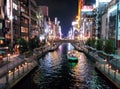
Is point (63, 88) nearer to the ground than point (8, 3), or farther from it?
nearer to the ground

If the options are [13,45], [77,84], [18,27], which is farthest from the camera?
[18,27]

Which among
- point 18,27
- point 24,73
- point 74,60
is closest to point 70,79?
point 24,73

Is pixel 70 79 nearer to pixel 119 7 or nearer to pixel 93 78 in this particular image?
pixel 93 78

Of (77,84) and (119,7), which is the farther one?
(119,7)

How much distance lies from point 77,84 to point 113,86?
7905 mm

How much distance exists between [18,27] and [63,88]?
317 ft

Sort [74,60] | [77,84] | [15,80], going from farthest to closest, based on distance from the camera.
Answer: [74,60] < [77,84] < [15,80]

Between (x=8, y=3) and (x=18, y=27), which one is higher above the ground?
(x=8, y=3)

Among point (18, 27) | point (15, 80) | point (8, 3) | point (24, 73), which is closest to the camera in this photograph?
point (15, 80)

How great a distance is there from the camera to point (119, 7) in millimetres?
133000

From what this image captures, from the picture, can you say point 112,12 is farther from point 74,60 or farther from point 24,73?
point 24,73

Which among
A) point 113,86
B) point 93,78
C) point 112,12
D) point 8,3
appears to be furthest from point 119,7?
point 113,86

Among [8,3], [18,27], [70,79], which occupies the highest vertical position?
[8,3]

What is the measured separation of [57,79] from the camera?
67312 millimetres
